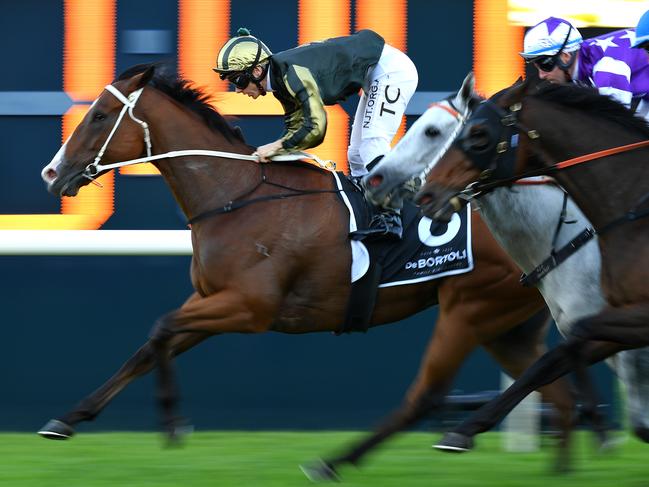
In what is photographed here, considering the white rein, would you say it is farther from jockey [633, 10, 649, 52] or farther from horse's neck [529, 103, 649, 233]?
jockey [633, 10, 649, 52]

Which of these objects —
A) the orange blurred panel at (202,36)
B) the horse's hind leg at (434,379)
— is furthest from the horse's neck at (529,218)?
the orange blurred panel at (202,36)

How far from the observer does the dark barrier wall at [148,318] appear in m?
6.18

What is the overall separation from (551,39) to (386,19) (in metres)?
1.36

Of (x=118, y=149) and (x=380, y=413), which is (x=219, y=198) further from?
(x=380, y=413)

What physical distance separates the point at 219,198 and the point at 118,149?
0.46 m

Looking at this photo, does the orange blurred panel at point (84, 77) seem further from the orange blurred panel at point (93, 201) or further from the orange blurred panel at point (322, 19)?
the orange blurred panel at point (322, 19)

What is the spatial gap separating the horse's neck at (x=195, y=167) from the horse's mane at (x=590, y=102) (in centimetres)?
137

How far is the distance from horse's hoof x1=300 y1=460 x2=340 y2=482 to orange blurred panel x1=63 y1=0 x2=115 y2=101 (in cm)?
224

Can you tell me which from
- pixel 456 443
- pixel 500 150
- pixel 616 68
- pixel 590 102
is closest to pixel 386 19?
pixel 616 68

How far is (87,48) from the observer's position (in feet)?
20.2

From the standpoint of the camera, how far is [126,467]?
202 inches

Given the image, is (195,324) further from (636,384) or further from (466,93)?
(636,384)

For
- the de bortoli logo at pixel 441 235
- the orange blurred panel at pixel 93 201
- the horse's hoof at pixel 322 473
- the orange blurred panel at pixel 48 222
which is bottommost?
the horse's hoof at pixel 322 473

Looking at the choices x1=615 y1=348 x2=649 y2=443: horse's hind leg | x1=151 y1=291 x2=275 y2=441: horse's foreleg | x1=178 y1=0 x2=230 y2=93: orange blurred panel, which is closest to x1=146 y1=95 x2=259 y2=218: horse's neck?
x1=151 y1=291 x2=275 y2=441: horse's foreleg
